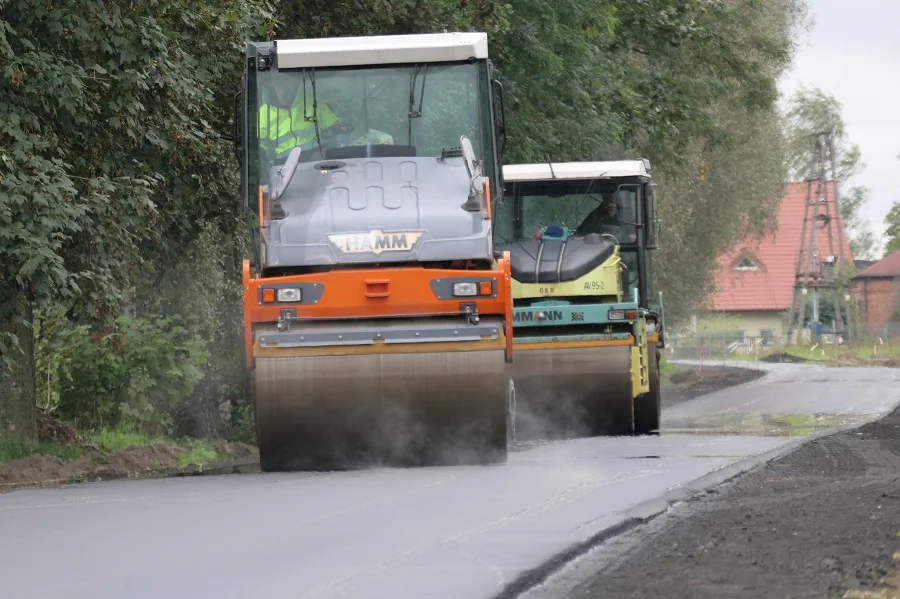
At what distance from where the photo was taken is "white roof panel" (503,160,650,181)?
18750 mm

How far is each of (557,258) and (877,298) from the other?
326ft

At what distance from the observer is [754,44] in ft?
106

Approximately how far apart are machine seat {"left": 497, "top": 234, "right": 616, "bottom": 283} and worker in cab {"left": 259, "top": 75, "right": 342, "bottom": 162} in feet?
13.9

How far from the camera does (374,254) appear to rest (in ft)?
41.9

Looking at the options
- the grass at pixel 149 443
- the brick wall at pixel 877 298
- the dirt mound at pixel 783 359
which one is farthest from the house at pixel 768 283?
the grass at pixel 149 443

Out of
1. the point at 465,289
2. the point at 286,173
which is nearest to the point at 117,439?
the point at 286,173

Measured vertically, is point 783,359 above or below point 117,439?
below

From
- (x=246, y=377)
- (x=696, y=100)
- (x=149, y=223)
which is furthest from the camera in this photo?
(x=696, y=100)

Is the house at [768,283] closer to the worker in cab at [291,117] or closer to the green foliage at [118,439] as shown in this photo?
the green foliage at [118,439]

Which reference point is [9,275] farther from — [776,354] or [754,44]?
[776,354]

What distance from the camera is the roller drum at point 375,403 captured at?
12.4m

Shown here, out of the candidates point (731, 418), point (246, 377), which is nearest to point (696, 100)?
point (731, 418)

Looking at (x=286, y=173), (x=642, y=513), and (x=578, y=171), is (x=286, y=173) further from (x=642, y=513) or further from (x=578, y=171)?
(x=578, y=171)

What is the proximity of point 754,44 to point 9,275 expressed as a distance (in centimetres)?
2186
